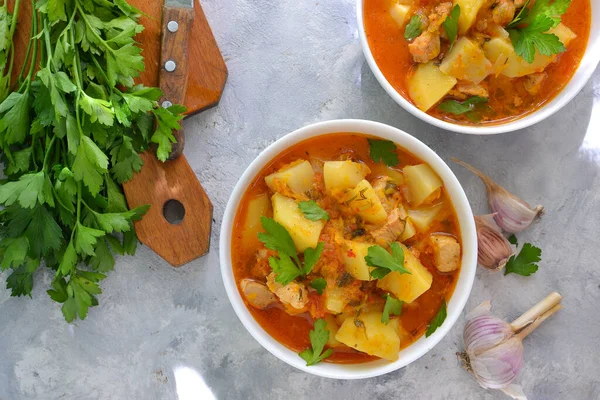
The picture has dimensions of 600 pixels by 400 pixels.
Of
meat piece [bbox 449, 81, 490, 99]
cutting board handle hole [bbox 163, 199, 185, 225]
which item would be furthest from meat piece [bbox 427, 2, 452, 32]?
cutting board handle hole [bbox 163, 199, 185, 225]

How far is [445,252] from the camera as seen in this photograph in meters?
2.46

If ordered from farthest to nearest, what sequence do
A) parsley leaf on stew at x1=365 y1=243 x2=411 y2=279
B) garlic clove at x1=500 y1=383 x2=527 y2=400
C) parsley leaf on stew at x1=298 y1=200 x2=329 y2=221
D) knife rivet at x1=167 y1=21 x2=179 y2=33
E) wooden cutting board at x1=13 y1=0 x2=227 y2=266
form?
garlic clove at x1=500 y1=383 x2=527 y2=400
wooden cutting board at x1=13 y1=0 x2=227 y2=266
knife rivet at x1=167 y1=21 x2=179 y2=33
parsley leaf on stew at x1=298 y1=200 x2=329 y2=221
parsley leaf on stew at x1=365 y1=243 x2=411 y2=279

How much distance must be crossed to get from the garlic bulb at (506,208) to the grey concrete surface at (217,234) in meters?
0.07

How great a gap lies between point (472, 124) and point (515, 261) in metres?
0.73

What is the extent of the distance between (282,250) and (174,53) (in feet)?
3.46

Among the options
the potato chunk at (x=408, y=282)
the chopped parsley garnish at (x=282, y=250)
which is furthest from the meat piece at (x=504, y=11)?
the chopped parsley garnish at (x=282, y=250)

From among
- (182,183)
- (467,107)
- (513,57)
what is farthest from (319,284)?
(513,57)

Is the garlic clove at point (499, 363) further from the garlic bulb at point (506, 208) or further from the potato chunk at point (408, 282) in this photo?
the potato chunk at point (408, 282)

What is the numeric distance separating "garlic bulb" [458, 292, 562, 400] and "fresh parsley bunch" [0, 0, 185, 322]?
1.67 metres

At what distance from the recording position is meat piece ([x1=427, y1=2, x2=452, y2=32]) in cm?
256

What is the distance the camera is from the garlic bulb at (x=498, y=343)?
2.88m

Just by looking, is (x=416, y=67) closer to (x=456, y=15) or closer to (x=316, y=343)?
(x=456, y=15)

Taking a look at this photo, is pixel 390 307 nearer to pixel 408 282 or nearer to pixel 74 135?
pixel 408 282

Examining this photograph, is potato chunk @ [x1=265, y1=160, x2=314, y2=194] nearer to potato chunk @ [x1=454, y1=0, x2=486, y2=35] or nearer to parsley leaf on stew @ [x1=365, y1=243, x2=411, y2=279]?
parsley leaf on stew @ [x1=365, y1=243, x2=411, y2=279]
